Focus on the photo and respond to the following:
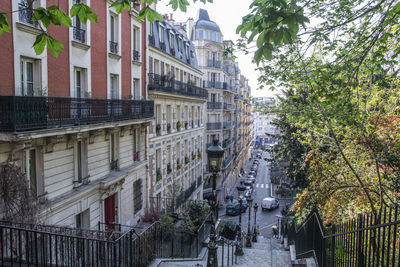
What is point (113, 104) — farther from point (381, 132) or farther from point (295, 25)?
point (295, 25)

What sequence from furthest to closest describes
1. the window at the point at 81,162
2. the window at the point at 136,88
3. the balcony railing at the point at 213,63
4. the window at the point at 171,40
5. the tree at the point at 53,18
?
the balcony railing at the point at 213,63 → the window at the point at 171,40 → the window at the point at 136,88 → the window at the point at 81,162 → the tree at the point at 53,18

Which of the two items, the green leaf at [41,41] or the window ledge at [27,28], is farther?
the window ledge at [27,28]

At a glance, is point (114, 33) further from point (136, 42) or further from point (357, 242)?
point (357, 242)

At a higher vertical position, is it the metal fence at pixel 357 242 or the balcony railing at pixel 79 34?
the balcony railing at pixel 79 34

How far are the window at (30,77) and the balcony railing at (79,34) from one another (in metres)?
2.45

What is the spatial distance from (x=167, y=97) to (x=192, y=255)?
12686 millimetres

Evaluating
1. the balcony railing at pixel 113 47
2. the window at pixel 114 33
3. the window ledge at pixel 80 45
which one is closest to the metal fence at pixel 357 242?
the window ledge at pixel 80 45

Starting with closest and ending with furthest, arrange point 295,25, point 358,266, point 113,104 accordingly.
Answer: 1. point 295,25
2. point 358,266
3. point 113,104

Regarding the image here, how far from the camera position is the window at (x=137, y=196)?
18.9 metres

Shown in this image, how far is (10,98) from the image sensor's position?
27.6 ft

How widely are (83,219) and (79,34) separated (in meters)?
7.42

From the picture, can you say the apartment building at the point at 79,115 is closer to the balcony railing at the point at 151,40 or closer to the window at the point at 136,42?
the window at the point at 136,42

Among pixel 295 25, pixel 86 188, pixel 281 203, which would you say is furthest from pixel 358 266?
pixel 281 203

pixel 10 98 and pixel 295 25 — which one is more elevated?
pixel 295 25
